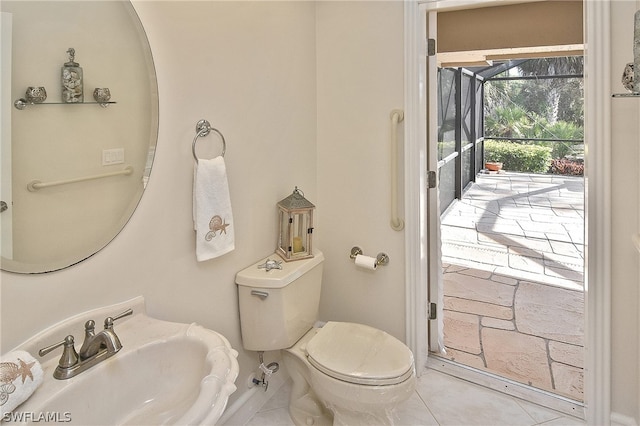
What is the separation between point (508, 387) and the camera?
2.17 meters

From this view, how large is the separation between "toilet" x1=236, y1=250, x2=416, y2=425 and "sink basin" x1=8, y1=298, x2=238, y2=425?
19.3 inches

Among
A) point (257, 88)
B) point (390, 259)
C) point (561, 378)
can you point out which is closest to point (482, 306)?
point (561, 378)

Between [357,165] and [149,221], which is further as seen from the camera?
[357,165]

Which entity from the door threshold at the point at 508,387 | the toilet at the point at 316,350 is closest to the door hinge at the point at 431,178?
the toilet at the point at 316,350

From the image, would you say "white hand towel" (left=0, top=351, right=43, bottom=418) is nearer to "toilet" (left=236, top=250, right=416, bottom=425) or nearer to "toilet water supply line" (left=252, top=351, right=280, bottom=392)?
"toilet" (left=236, top=250, right=416, bottom=425)

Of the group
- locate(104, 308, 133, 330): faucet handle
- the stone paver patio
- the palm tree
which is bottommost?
the stone paver patio

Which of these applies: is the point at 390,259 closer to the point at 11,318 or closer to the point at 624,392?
the point at 624,392

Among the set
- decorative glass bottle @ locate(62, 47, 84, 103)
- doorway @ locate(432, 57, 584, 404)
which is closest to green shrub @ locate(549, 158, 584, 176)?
doorway @ locate(432, 57, 584, 404)

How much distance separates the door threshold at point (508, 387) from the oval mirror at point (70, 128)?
1.84 meters

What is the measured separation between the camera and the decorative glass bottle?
117 cm

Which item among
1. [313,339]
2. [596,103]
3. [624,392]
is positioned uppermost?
[596,103]

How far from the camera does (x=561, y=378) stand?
2.32 meters

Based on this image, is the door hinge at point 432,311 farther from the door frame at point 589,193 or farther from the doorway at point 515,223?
the doorway at point 515,223

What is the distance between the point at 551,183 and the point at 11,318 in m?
7.39
